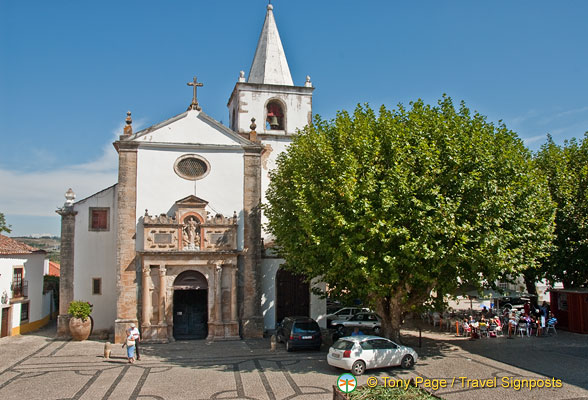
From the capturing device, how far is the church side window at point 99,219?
1105 inches

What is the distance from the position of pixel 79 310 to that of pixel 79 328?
968mm

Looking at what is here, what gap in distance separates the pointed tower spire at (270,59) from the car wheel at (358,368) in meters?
19.7

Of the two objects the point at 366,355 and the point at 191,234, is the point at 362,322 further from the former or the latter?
the point at 366,355

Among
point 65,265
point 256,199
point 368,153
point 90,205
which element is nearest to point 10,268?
point 65,265

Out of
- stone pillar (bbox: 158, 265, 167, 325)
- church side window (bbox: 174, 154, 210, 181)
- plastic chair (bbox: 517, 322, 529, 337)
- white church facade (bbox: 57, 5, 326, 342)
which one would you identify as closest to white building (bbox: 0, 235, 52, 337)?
white church facade (bbox: 57, 5, 326, 342)

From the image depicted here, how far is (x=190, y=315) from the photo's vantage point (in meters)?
26.5

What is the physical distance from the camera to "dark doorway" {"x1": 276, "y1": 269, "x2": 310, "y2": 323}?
2795 centimetres

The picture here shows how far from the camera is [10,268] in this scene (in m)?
28.9

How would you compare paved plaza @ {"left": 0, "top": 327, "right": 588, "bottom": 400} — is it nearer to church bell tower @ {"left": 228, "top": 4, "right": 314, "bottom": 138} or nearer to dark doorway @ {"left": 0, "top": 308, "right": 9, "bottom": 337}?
dark doorway @ {"left": 0, "top": 308, "right": 9, "bottom": 337}

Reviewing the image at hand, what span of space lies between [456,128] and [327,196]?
19.0 ft

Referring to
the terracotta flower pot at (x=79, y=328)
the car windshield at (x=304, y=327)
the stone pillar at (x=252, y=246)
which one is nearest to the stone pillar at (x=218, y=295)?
the stone pillar at (x=252, y=246)

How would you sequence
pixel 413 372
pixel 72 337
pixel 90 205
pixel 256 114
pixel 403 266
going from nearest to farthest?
1. pixel 413 372
2. pixel 403 266
3. pixel 72 337
4. pixel 90 205
5. pixel 256 114

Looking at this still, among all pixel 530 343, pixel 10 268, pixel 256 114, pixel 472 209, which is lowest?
pixel 530 343

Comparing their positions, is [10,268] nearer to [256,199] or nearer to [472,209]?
[256,199]
